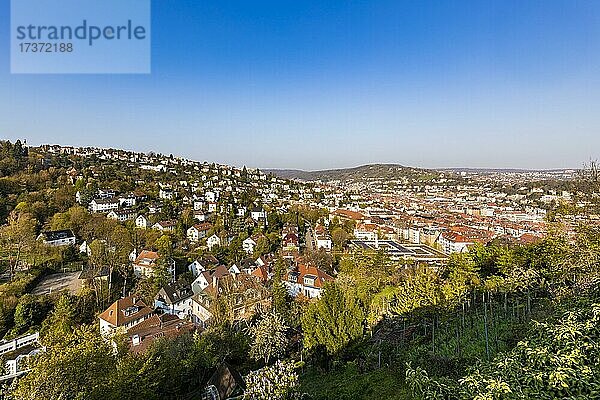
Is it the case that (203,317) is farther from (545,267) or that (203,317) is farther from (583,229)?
(583,229)

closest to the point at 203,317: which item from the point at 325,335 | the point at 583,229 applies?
the point at 325,335

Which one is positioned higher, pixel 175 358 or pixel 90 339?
pixel 90 339

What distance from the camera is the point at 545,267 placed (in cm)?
1110

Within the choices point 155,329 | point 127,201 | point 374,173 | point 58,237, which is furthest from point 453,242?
point 374,173

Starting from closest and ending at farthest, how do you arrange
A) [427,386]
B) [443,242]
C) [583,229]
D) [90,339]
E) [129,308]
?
1. [427,386]
2. [90,339]
3. [583,229]
4. [129,308]
5. [443,242]

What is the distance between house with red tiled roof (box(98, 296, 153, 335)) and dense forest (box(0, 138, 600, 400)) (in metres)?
1.50

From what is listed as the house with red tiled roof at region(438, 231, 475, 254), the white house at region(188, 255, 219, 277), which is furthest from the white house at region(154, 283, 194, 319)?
the house with red tiled roof at region(438, 231, 475, 254)

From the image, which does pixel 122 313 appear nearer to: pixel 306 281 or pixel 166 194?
pixel 306 281

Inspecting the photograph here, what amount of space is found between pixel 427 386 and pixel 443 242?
1263 inches

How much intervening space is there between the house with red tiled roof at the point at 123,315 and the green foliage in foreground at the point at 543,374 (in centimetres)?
1511

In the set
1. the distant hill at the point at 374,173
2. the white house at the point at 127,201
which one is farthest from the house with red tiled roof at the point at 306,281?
the distant hill at the point at 374,173

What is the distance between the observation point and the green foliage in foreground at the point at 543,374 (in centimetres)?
286

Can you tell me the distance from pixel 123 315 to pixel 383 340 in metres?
11.6

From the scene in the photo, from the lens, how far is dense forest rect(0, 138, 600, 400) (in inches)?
135
